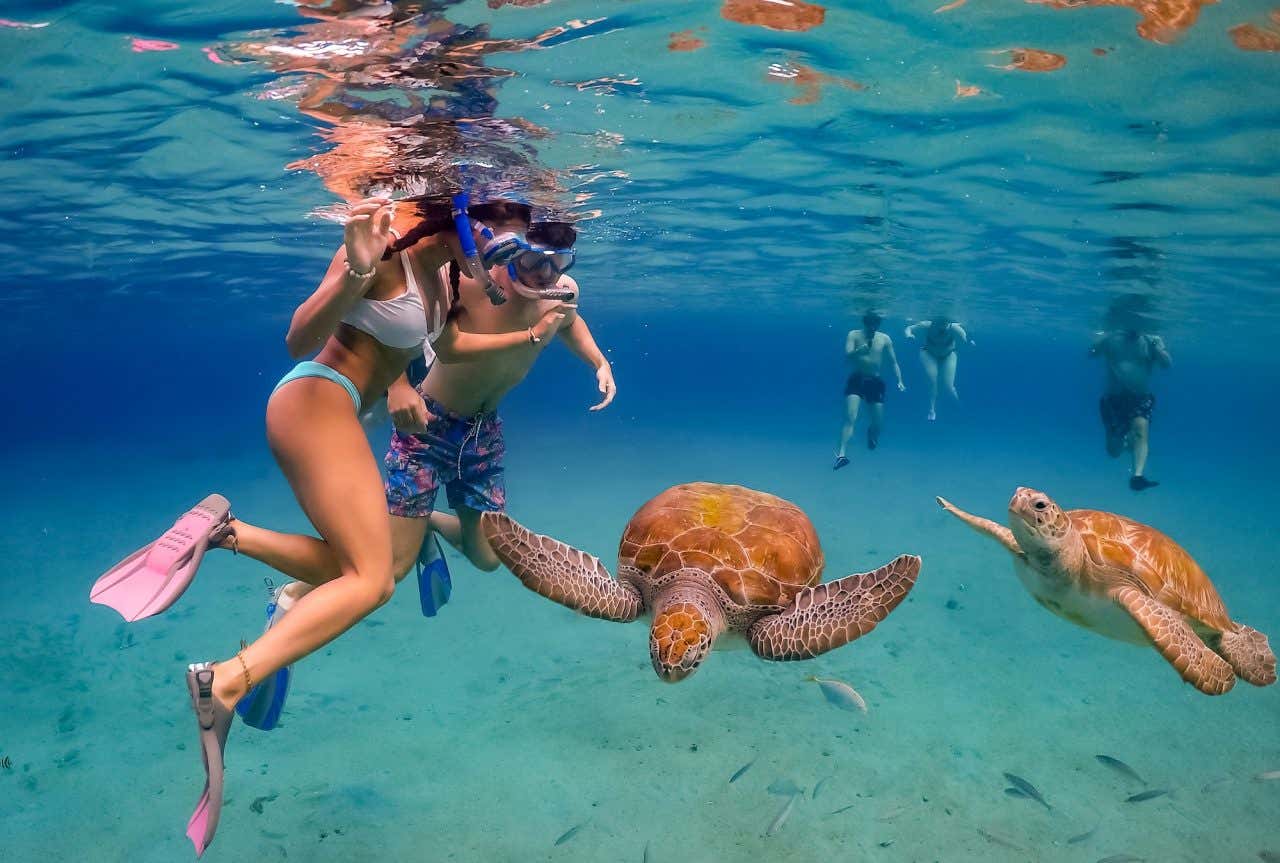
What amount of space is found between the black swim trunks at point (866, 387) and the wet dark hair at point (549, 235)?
1286 centimetres

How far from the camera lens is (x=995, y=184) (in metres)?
13.5

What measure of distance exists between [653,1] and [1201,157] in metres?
9.62

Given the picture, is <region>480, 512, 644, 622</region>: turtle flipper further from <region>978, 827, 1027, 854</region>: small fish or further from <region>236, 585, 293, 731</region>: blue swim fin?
<region>978, 827, 1027, 854</region>: small fish

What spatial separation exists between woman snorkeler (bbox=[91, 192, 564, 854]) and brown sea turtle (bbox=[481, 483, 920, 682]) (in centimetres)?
94

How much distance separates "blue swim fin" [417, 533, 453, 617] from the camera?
7.12m

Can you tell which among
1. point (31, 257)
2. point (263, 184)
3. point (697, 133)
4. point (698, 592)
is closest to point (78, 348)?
point (31, 257)

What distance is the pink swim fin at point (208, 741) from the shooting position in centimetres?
357

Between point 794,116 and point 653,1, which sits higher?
point 653,1

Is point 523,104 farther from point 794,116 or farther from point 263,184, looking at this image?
point 263,184

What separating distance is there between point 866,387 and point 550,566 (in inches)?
542

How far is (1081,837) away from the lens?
5797 millimetres

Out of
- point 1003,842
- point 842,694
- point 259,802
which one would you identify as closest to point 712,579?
point 842,694

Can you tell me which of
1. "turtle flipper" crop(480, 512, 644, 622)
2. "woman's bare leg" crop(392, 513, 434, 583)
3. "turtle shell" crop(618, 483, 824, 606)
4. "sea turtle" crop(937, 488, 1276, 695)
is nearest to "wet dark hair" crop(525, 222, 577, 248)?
"turtle flipper" crop(480, 512, 644, 622)

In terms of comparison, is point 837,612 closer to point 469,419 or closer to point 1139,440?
point 469,419
